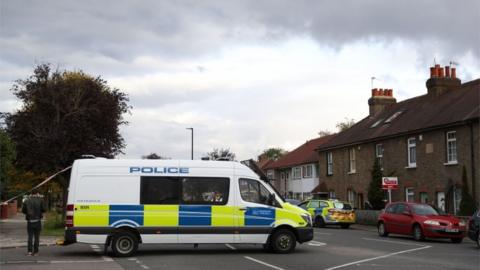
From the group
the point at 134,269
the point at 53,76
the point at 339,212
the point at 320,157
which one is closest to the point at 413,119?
the point at 339,212

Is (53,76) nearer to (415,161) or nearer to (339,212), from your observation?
(339,212)

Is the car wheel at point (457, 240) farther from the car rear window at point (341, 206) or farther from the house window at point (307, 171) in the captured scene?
the house window at point (307, 171)

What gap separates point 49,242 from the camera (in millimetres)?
19953

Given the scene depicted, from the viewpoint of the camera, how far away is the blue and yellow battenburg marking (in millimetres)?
15492

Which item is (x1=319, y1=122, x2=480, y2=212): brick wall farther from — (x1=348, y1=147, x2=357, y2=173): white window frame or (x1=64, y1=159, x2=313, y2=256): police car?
(x1=64, y1=159, x2=313, y2=256): police car

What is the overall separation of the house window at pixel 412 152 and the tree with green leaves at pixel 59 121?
Answer: 1665cm

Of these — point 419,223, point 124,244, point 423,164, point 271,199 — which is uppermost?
point 423,164

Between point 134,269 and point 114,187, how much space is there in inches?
125

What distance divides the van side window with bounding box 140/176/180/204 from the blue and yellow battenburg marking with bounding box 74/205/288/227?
0.54ft

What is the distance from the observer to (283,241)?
53.4 ft

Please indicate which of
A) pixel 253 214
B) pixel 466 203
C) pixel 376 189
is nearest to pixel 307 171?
pixel 376 189

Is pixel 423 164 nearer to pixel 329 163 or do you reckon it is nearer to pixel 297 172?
pixel 329 163

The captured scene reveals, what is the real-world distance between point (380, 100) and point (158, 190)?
31080 millimetres

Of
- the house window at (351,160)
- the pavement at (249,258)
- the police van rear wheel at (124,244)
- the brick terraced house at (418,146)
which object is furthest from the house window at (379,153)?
the police van rear wheel at (124,244)
